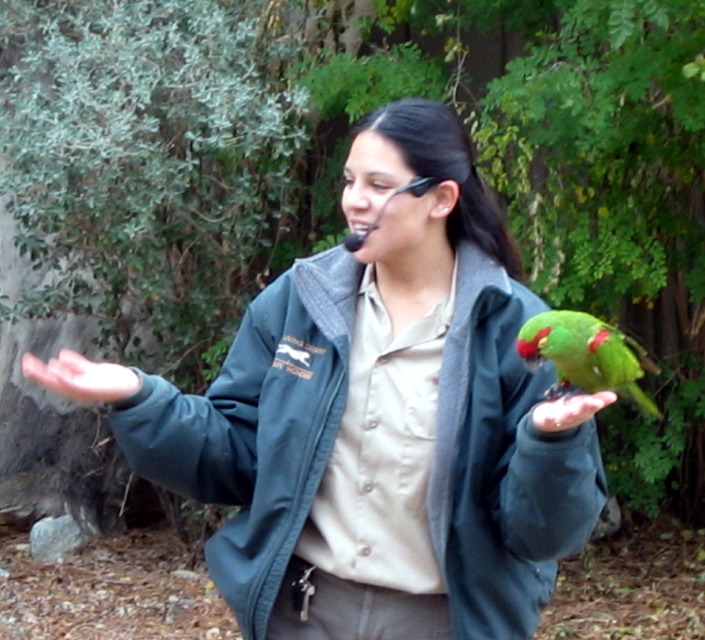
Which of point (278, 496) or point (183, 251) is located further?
point (183, 251)

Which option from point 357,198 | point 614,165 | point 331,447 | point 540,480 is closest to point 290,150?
point 614,165

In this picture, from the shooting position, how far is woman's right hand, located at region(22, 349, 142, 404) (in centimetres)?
255

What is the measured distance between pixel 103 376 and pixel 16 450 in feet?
14.7

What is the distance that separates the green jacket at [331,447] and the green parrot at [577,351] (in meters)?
0.10

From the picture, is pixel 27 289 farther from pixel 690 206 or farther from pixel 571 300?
pixel 690 206

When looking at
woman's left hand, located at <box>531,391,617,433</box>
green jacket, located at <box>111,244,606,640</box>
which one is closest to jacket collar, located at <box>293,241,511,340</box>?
green jacket, located at <box>111,244,606,640</box>

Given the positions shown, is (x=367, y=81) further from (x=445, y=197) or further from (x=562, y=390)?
(x=562, y=390)

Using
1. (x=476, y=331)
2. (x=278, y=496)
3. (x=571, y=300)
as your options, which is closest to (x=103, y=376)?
(x=278, y=496)

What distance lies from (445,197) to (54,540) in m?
4.34

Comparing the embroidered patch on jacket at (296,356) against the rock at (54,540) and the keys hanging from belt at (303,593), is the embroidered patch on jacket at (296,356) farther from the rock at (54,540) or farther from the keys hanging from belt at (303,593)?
the rock at (54,540)

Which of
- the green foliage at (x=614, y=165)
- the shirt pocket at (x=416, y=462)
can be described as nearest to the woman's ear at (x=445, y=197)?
the shirt pocket at (x=416, y=462)

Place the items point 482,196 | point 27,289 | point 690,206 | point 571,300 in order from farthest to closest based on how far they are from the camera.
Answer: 1. point 27,289
2. point 690,206
3. point 571,300
4. point 482,196

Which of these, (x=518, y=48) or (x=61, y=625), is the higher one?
(x=518, y=48)

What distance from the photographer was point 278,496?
2.65 metres
